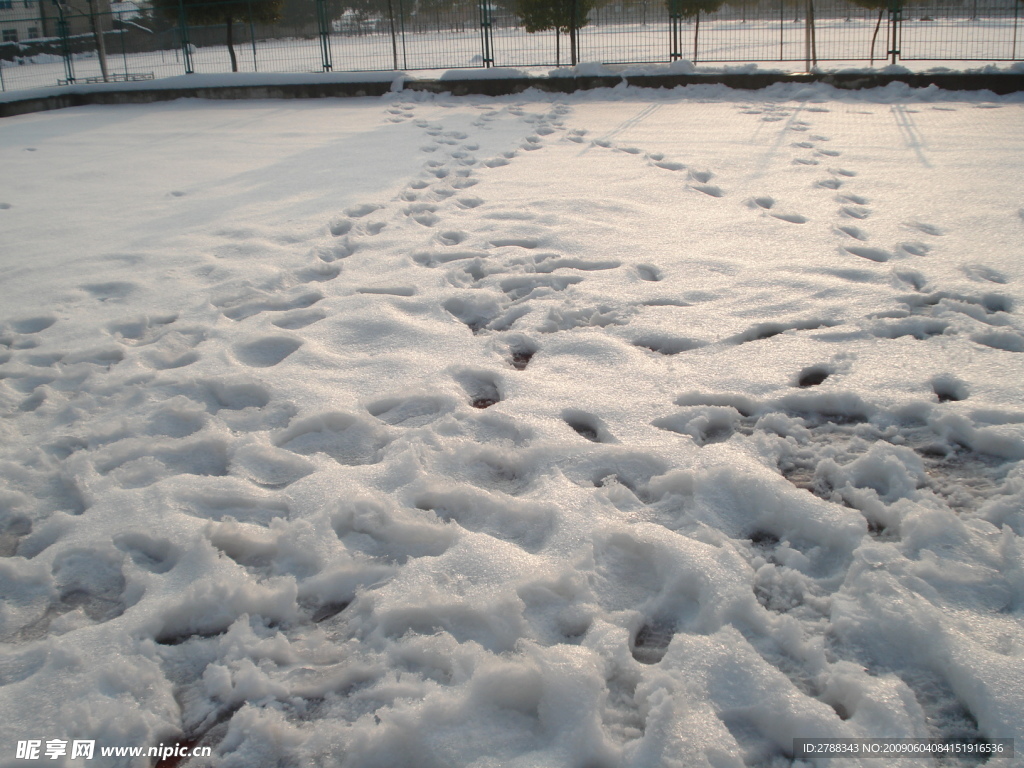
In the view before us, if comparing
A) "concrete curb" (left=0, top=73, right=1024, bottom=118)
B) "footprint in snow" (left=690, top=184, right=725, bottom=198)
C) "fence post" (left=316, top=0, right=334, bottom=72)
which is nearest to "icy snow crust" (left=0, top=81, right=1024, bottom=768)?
"footprint in snow" (left=690, top=184, right=725, bottom=198)

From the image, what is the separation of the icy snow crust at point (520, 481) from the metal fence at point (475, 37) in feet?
29.4

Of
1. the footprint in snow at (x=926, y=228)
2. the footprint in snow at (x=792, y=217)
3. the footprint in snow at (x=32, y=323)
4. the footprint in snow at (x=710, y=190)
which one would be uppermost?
the footprint in snow at (x=710, y=190)

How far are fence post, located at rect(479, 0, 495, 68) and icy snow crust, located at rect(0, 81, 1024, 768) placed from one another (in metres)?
8.85

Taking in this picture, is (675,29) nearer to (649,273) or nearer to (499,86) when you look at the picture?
(499,86)

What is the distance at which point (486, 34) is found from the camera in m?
12.4

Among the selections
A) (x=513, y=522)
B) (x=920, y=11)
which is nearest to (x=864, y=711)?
(x=513, y=522)

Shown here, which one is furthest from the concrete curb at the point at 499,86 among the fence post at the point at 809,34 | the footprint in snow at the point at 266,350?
the footprint in snow at the point at 266,350

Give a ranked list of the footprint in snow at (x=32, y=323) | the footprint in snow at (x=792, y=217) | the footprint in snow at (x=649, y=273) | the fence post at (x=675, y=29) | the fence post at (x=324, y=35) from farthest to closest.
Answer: the fence post at (x=324, y=35), the fence post at (x=675, y=29), the footprint in snow at (x=792, y=217), the footprint in snow at (x=649, y=273), the footprint in snow at (x=32, y=323)

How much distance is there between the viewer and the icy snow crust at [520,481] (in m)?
1.48

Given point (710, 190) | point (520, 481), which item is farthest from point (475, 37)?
point (520, 481)

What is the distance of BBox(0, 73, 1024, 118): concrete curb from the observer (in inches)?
348

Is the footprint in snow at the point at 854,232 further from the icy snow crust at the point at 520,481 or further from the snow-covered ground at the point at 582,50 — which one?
the snow-covered ground at the point at 582,50

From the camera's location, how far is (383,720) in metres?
1.44

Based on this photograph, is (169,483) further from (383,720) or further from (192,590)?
(383,720)
